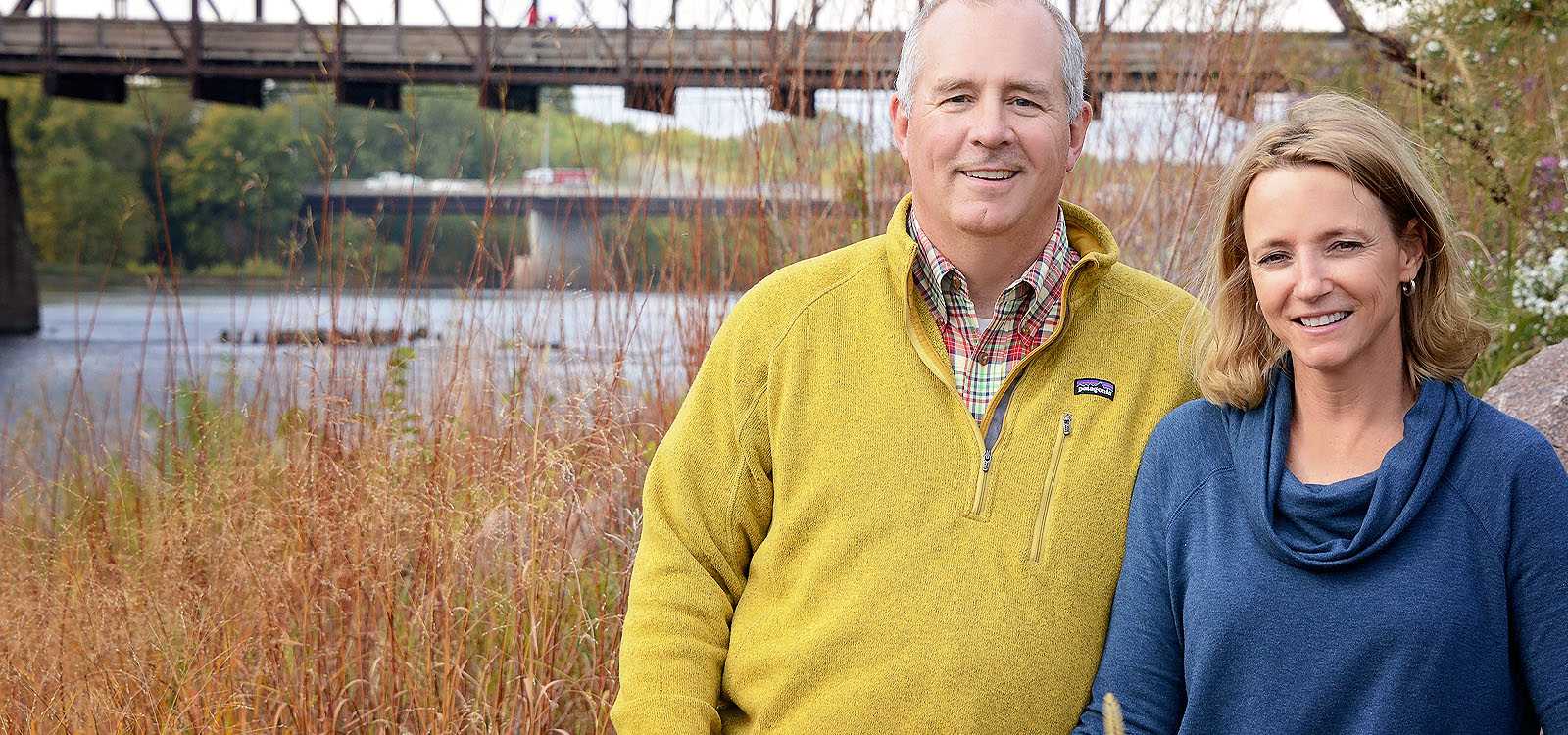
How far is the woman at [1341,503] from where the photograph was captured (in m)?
1.62

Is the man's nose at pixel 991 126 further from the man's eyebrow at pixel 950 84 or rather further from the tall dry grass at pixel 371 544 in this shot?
the tall dry grass at pixel 371 544

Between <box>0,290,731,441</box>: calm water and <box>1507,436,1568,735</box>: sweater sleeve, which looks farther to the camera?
<box>0,290,731,441</box>: calm water

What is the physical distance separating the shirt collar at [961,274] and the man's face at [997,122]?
0.14 feet

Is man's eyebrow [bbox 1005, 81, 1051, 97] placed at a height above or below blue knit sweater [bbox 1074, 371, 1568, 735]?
above

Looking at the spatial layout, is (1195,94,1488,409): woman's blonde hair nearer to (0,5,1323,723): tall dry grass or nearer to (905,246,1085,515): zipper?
(905,246,1085,515): zipper

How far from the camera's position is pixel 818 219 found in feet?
16.1

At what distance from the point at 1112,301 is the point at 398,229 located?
199 ft

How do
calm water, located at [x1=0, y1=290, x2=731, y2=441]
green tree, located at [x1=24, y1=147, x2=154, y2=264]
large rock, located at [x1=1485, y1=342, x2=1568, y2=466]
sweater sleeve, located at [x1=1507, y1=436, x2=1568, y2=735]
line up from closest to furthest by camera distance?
sweater sleeve, located at [x1=1507, y1=436, x2=1568, y2=735]
large rock, located at [x1=1485, y1=342, x2=1568, y2=466]
calm water, located at [x1=0, y1=290, x2=731, y2=441]
green tree, located at [x1=24, y1=147, x2=154, y2=264]

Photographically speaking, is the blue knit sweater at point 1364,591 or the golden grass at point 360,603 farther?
the golden grass at point 360,603

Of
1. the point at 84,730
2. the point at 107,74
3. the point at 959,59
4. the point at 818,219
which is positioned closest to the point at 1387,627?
the point at 959,59

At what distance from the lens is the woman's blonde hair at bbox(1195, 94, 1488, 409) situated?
5.74 feet

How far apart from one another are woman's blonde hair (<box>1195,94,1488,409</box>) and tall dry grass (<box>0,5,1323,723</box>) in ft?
5.27

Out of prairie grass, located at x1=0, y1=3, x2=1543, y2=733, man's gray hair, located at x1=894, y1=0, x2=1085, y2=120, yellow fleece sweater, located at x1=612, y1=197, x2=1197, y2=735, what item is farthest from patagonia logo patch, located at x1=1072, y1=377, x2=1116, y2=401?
prairie grass, located at x1=0, y1=3, x2=1543, y2=733

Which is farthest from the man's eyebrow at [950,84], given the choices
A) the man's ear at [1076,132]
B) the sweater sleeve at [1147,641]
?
the sweater sleeve at [1147,641]
